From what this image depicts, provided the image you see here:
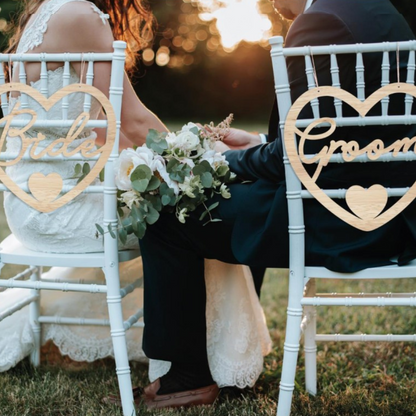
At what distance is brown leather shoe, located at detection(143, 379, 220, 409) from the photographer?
2.12m

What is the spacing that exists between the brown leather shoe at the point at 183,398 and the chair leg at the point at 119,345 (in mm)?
162

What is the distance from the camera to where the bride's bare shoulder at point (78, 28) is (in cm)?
207

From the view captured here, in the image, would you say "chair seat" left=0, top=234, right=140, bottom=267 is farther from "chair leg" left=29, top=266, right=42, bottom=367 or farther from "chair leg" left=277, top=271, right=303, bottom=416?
"chair leg" left=277, top=271, right=303, bottom=416

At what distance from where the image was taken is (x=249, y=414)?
2.05 meters

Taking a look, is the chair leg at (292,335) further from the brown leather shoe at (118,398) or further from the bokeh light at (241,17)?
the bokeh light at (241,17)

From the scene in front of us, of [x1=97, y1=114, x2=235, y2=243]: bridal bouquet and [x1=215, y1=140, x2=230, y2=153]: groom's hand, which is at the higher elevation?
[x1=215, y1=140, x2=230, y2=153]: groom's hand

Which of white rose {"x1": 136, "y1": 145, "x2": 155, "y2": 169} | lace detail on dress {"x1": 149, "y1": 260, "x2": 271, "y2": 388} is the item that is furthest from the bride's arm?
lace detail on dress {"x1": 149, "y1": 260, "x2": 271, "y2": 388}

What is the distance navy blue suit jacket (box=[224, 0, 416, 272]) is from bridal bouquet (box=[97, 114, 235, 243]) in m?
0.12

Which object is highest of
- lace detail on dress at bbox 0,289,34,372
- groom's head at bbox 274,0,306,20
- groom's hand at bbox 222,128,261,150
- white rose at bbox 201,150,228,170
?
groom's head at bbox 274,0,306,20

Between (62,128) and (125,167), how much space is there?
253 mm

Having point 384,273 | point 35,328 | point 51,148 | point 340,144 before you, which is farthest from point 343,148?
point 35,328

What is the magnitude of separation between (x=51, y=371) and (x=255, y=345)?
2.64 feet

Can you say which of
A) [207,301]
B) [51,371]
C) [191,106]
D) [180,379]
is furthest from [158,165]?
[191,106]

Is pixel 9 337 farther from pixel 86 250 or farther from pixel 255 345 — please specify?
pixel 255 345
